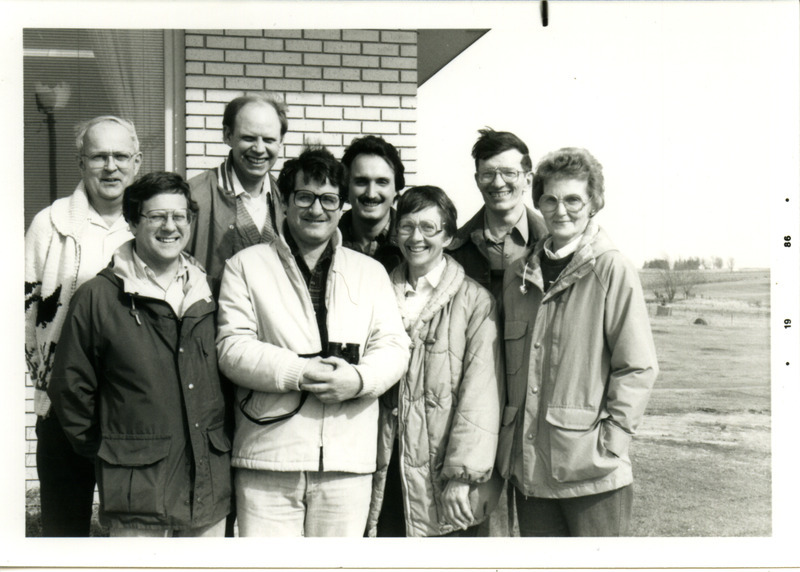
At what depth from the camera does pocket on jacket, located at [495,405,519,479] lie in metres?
3.65

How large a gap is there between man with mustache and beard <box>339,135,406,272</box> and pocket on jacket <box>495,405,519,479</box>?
812 mm

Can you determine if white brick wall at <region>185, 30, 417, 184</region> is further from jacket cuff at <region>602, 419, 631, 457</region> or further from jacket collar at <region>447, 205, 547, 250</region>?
jacket cuff at <region>602, 419, 631, 457</region>

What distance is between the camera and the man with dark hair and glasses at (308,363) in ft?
11.2

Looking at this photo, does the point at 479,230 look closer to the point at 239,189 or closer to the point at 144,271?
the point at 239,189

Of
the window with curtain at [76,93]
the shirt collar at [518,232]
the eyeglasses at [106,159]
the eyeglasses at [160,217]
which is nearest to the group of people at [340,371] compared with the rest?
the eyeglasses at [160,217]

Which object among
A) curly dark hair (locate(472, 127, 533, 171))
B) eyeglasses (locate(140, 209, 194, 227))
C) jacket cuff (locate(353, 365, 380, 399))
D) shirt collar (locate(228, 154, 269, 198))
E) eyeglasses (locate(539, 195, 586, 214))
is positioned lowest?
jacket cuff (locate(353, 365, 380, 399))

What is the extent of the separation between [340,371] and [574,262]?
104cm

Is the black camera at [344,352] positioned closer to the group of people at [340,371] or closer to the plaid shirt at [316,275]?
the group of people at [340,371]

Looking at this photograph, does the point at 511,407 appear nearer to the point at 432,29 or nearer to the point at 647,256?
the point at 647,256

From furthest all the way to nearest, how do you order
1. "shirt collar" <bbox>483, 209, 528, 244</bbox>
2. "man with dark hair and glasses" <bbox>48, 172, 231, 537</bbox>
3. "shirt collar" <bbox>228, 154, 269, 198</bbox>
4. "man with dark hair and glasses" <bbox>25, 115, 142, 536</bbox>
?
"shirt collar" <bbox>228, 154, 269, 198</bbox>
"shirt collar" <bbox>483, 209, 528, 244</bbox>
"man with dark hair and glasses" <bbox>25, 115, 142, 536</bbox>
"man with dark hair and glasses" <bbox>48, 172, 231, 537</bbox>

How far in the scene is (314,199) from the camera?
3.51 meters

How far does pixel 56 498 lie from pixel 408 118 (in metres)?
2.62

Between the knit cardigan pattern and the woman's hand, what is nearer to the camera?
the woman's hand

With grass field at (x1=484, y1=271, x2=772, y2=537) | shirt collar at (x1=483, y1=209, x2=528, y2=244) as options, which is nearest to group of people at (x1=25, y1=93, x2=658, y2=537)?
shirt collar at (x1=483, y1=209, x2=528, y2=244)
